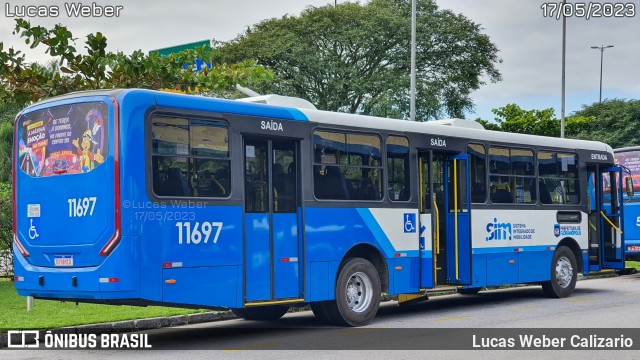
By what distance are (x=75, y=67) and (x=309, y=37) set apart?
121ft

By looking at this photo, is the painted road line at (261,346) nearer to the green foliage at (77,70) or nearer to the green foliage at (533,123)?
the green foliage at (77,70)

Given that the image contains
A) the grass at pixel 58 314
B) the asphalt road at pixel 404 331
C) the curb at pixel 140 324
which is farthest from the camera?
the grass at pixel 58 314

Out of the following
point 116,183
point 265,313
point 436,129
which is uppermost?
point 436,129

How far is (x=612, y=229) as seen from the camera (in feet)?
Answer: 65.9

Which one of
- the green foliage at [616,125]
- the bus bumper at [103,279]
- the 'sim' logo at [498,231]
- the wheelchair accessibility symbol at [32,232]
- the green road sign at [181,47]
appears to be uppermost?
the green foliage at [616,125]

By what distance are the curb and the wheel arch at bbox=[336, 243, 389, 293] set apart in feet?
8.75

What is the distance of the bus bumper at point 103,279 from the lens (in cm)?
1096

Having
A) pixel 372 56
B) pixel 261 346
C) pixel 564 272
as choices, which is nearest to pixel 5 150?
pixel 372 56

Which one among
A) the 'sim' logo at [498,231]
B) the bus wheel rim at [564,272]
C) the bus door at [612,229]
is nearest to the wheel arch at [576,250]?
the bus wheel rim at [564,272]

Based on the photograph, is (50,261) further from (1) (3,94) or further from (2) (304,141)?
(1) (3,94)

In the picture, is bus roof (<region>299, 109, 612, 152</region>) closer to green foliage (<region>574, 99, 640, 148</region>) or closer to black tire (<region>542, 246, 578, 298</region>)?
→ black tire (<region>542, 246, 578, 298</region>)

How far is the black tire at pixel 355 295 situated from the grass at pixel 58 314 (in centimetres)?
265

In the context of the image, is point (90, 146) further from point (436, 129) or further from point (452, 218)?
point (452, 218)

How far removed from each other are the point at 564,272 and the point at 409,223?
513 centimetres
